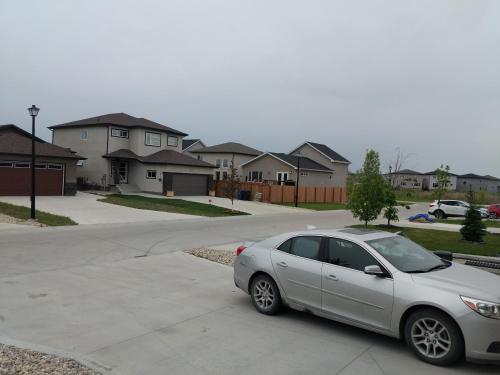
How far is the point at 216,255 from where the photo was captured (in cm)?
1188

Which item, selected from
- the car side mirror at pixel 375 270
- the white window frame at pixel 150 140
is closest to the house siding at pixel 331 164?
the white window frame at pixel 150 140

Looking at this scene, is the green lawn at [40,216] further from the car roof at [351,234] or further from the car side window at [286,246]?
the car roof at [351,234]


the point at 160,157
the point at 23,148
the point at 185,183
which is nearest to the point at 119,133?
the point at 160,157

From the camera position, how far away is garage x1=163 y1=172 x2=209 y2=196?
126 feet

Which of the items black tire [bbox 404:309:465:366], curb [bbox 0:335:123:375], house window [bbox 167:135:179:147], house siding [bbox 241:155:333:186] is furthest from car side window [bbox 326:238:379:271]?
house siding [bbox 241:155:333:186]

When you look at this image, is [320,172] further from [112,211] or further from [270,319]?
[270,319]

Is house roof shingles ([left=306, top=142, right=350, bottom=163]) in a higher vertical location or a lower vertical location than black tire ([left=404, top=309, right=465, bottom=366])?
higher

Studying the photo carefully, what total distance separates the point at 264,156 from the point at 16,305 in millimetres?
42286

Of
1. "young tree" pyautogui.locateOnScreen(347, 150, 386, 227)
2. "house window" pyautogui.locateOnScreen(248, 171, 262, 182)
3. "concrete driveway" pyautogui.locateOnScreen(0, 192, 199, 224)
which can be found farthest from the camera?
"house window" pyautogui.locateOnScreen(248, 171, 262, 182)

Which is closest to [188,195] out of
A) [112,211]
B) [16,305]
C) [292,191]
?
[292,191]

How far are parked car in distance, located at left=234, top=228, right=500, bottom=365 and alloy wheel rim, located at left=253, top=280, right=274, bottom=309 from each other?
2 cm

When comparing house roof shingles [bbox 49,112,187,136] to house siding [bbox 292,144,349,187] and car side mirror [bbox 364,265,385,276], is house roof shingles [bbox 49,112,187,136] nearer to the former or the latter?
house siding [bbox 292,144,349,187]

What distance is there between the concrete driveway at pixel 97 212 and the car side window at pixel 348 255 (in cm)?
1585

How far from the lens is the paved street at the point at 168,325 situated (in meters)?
4.96
